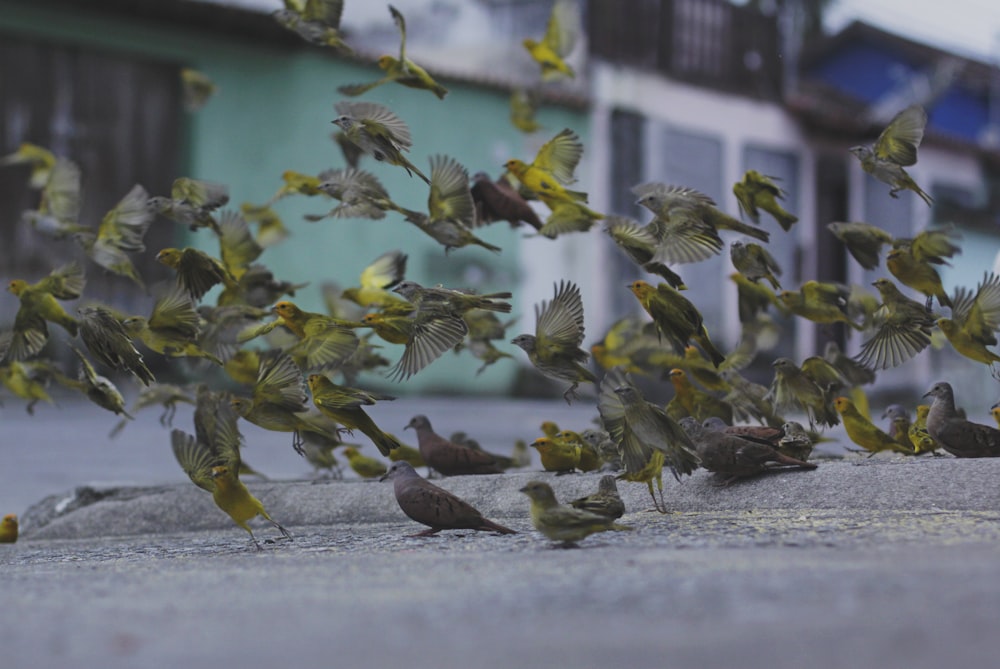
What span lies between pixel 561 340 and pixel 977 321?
1409 mm

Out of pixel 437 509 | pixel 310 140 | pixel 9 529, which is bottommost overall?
pixel 9 529

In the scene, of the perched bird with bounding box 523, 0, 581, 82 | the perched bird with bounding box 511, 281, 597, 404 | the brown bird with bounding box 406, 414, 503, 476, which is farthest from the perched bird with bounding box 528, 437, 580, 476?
the perched bird with bounding box 523, 0, 581, 82

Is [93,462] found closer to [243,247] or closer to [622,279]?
[243,247]

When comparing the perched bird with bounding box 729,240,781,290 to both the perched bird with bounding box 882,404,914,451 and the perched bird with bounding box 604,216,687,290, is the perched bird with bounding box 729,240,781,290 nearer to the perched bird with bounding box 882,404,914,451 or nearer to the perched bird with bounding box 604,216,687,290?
the perched bird with bounding box 604,216,687,290

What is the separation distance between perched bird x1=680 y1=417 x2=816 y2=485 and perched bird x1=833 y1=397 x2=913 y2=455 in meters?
0.62

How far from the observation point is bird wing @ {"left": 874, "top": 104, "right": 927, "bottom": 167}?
5109mm

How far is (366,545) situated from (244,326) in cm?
167

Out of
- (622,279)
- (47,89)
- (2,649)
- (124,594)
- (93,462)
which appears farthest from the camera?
(622,279)

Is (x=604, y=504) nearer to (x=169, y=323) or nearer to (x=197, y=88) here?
(x=169, y=323)

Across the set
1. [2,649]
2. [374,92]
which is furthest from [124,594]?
[374,92]

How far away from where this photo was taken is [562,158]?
5730mm

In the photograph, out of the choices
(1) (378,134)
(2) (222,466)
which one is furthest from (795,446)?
(2) (222,466)

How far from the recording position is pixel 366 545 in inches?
174

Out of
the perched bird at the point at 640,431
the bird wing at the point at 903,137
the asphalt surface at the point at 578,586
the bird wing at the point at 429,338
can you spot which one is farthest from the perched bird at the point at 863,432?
the bird wing at the point at 429,338
